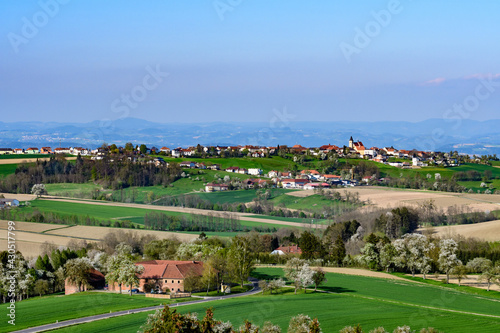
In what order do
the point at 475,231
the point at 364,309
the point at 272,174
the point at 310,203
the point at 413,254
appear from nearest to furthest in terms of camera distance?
the point at 364,309 < the point at 413,254 < the point at 475,231 < the point at 310,203 < the point at 272,174

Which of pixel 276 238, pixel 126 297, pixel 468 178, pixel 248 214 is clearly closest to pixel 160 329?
pixel 126 297

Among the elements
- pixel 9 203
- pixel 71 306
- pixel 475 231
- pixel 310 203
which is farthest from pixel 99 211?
pixel 475 231

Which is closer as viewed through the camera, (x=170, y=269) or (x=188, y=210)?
(x=170, y=269)

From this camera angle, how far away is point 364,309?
4541 cm

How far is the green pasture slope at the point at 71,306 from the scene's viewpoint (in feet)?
138

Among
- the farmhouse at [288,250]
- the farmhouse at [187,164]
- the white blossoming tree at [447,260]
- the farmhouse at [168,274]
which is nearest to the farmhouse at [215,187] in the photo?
the farmhouse at [187,164]

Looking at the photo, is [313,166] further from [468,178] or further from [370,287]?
[370,287]

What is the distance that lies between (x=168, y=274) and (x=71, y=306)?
12.3 m

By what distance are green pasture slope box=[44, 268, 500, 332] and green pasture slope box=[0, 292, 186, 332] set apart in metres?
3.70

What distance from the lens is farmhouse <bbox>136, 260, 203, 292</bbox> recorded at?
56875 mm

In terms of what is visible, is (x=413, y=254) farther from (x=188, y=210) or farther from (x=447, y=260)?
(x=188, y=210)

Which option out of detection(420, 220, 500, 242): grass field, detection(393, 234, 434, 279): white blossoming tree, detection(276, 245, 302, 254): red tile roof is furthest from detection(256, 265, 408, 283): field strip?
detection(420, 220, 500, 242): grass field

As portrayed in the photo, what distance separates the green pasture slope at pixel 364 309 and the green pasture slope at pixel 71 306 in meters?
3.70

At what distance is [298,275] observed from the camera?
178ft
